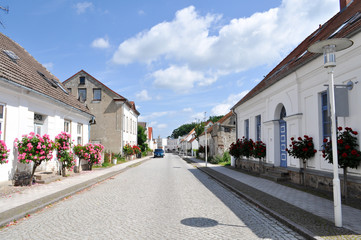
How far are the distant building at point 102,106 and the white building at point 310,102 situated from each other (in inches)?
727

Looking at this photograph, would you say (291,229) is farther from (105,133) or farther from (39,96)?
(105,133)

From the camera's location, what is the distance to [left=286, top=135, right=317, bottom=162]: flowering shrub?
9.94 m

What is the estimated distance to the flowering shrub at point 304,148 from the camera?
9938 mm

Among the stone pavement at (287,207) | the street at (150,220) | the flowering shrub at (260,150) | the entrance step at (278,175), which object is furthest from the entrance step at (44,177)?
the flowering shrub at (260,150)

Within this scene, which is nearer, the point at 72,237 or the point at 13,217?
the point at 72,237

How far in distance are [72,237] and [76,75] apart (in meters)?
29.9

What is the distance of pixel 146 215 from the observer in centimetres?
633

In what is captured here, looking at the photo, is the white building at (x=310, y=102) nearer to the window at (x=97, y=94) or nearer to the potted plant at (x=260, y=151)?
the potted plant at (x=260, y=151)

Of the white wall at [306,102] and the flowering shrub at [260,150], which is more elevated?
the white wall at [306,102]

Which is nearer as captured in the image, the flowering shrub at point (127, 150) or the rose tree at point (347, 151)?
the rose tree at point (347, 151)

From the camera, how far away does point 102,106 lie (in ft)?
104

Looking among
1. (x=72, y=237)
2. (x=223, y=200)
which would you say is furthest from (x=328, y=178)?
(x=72, y=237)

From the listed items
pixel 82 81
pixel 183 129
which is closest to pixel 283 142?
pixel 82 81

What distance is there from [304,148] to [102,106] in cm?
2588
